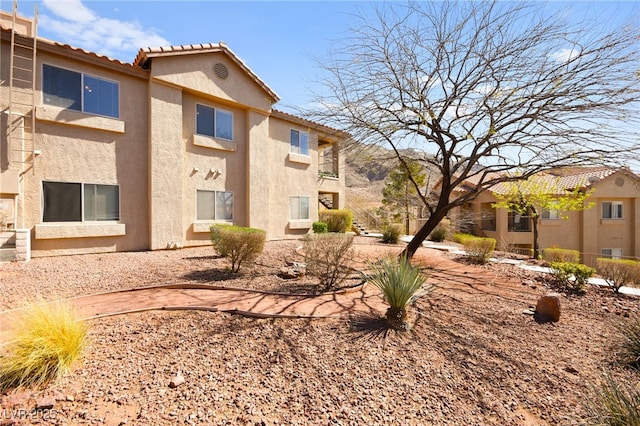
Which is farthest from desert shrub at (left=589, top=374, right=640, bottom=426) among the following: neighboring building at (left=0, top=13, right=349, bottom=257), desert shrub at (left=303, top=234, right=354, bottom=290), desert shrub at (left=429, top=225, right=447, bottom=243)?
desert shrub at (left=429, top=225, right=447, bottom=243)

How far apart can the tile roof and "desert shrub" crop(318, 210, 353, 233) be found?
8419 millimetres

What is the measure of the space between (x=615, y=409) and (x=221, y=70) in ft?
51.4

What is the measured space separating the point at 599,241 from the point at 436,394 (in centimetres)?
2988

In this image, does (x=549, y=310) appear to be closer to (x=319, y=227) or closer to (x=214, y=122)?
(x=319, y=227)

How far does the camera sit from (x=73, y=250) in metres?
10.1

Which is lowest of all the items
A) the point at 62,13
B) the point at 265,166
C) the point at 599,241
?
the point at 599,241

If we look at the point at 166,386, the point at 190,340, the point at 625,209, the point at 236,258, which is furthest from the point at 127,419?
the point at 625,209

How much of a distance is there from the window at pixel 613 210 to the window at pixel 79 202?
112ft

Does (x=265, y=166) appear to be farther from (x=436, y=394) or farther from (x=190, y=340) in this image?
(x=436, y=394)

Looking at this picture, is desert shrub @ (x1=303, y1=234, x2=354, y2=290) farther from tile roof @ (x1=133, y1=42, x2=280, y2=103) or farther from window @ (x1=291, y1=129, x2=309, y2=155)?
window @ (x1=291, y1=129, x2=309, y2=155)

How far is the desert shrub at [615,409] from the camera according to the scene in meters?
2.72

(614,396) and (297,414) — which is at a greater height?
(614,396)

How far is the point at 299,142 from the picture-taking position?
59.2 feet

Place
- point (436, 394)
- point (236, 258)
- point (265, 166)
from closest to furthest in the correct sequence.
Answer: point (436, 394) < point (236, 258) < point (265, 166)
